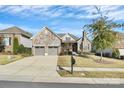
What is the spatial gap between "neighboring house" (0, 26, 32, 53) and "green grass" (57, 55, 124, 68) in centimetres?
212

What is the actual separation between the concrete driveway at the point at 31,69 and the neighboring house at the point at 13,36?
931 millimetres

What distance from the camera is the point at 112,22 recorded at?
1738 cm

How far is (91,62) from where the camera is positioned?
1820 centimetres

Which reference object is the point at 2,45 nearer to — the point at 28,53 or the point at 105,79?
the point at 28,53

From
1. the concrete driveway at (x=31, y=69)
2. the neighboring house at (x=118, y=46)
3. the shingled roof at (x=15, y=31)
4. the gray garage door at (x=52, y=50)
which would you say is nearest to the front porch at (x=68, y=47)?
the gray garage door at (x=52, y=50)

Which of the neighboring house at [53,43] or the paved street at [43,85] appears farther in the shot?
the neighboring house at [53,43]

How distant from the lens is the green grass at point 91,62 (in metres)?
17.7

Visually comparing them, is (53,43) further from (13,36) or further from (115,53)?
(115,53)

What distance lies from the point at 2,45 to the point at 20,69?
5.56 ft

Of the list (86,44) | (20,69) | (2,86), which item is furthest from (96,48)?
(2,86)

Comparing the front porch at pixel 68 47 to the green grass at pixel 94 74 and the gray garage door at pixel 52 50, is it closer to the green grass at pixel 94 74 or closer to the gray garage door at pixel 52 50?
the gray garage door at pixel 52 50

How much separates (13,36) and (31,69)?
2.44 metres
